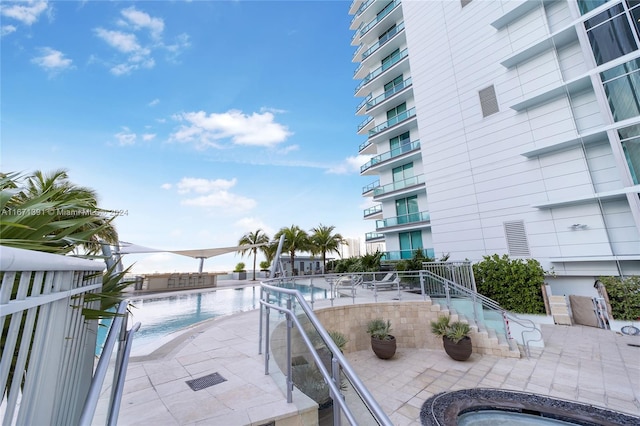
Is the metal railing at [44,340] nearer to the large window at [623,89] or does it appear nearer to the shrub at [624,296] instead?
the shrub at [624,296]

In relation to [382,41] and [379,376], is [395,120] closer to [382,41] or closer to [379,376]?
[382,41]

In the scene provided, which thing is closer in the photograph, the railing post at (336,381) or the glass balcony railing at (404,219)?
the railing post at (336,381)

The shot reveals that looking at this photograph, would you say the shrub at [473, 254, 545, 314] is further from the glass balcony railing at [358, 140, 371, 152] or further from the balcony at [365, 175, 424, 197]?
the glass balcony railing at [358, 140, 371, 152]

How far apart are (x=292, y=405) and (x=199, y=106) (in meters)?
17.1

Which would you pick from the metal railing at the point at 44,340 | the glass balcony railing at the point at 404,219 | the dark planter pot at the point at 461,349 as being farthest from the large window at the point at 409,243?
the metal railing at the point at 44,340

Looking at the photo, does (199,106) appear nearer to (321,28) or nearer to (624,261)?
(321,28)

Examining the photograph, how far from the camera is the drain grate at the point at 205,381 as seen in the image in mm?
3188

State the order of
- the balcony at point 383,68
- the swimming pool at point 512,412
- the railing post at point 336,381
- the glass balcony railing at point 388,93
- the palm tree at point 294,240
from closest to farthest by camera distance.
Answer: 1. the railing post at point 336,381
2. the swimming pool at point 512,412
3. the glass balcony railing at point 388,93
4. the balcony at point 383,68
5. the palm tree at point 294,240

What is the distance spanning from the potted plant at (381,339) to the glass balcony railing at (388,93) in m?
17.9

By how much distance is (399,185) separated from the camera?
62.5 feet

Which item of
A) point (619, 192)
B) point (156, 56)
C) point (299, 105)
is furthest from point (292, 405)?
point (299, 105)

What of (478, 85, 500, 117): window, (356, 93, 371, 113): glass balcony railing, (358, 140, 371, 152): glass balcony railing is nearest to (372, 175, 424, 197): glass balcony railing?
(358, 140, 371, 152): glass balcony railing

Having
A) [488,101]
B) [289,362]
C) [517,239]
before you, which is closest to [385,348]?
[289,362]

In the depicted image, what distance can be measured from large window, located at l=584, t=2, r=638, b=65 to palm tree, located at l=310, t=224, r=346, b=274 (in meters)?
21.7
